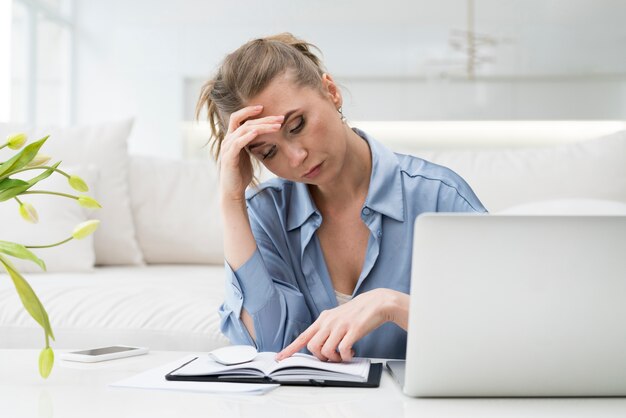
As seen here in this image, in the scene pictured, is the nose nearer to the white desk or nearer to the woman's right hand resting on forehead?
the woman's right hand resting on forehead

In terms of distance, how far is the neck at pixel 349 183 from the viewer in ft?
5.01

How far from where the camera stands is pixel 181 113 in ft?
20.7

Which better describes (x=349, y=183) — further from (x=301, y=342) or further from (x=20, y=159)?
(x=20, y=159)

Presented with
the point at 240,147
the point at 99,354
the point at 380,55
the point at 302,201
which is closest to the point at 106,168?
the point at 302,201

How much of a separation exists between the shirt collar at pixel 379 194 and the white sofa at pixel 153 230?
0.42m

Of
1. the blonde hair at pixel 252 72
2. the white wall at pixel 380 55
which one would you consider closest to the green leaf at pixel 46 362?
the blonde hair at pixel 252 72

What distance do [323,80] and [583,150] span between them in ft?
3.60

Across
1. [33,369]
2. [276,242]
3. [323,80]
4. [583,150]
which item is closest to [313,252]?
[276,242]

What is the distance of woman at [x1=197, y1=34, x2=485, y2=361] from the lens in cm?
135

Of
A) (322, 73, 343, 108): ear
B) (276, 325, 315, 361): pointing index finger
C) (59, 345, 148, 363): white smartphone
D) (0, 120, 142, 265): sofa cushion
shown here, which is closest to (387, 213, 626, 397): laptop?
→ (276, 325, 315, 361): pointing index finger

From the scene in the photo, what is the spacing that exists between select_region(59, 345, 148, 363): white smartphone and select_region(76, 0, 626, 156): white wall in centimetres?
492

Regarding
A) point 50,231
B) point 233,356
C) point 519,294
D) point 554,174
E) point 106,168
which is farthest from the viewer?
point 106,168

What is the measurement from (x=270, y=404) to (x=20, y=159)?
0.40m

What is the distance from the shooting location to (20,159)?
0.86m
